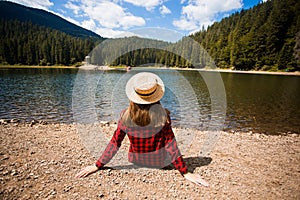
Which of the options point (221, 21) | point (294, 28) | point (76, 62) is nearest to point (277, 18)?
point (294, 28)

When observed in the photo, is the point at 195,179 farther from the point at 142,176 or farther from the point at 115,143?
the point at 115,143

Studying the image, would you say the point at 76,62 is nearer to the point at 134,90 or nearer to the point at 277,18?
the point at 277,18

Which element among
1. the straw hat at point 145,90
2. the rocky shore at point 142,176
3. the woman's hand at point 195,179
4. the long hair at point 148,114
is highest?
the straw hat at point 145,90

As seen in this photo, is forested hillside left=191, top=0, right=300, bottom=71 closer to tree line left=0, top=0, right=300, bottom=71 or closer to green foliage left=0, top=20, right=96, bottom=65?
tree line left=0, top=0, right=300, bottom=71

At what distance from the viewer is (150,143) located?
3633 millimetres

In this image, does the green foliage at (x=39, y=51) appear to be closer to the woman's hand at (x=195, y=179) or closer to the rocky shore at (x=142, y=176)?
the rocky shore at (x=142, y=176)

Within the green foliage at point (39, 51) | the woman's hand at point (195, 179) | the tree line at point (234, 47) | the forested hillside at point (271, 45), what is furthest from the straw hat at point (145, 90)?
the green foliage at point (39, 51)

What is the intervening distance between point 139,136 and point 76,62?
132m

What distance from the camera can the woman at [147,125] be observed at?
3133 millimetres

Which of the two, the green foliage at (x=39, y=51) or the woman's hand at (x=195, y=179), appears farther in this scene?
the green foliage at (x=39, y=51)

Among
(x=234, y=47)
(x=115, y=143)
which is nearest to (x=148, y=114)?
(x=115, y=143)

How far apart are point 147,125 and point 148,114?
0.83 ft

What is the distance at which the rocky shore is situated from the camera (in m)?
3.69

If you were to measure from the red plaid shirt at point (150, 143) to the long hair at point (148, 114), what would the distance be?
0.46 feet
